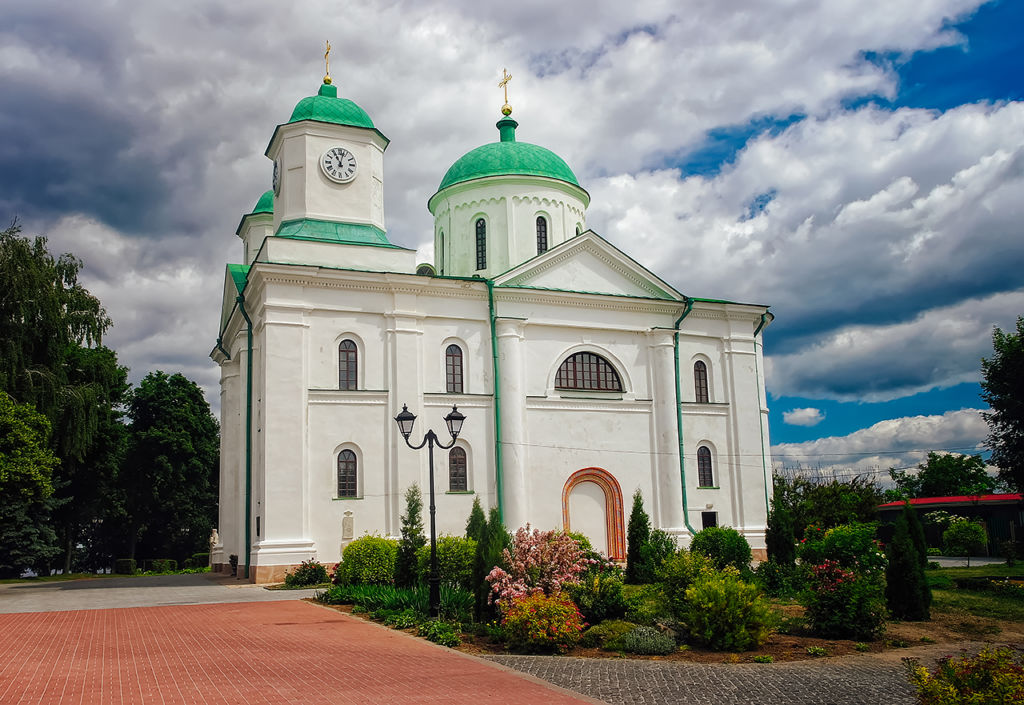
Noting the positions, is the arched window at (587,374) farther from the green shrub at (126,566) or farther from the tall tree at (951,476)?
the tall tree at (951,476)

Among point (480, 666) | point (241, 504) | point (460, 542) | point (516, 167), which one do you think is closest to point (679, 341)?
point (516, 167)

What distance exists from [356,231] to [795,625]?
62.6ft

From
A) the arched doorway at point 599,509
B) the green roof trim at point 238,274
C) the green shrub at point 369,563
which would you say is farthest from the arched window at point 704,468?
the green roof trim at point 238,274

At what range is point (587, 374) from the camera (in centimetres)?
2934

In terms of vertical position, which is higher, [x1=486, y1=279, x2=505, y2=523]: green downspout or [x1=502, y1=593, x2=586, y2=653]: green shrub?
[x1=486, y1=279, x2=505, y2=523]: green downspout

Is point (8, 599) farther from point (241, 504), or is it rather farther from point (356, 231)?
point (356, 231)

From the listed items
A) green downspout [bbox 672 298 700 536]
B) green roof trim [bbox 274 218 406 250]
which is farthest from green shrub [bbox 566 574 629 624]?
green roof trim [bbox 274 218 406 250]

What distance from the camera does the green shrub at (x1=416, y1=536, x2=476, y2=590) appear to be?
61.7ft

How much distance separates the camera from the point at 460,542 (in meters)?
19.6

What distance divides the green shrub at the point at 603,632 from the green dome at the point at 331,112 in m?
20.7

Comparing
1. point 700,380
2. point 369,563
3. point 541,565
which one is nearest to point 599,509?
point 700,380

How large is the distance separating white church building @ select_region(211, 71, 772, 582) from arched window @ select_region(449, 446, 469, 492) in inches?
1.8

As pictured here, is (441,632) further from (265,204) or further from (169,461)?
(169,461)

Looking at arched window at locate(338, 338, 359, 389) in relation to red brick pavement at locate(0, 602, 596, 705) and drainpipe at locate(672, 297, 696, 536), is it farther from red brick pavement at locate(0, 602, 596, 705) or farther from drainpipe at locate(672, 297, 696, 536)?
drainpipe at locate(672, 297, 696, 536)
